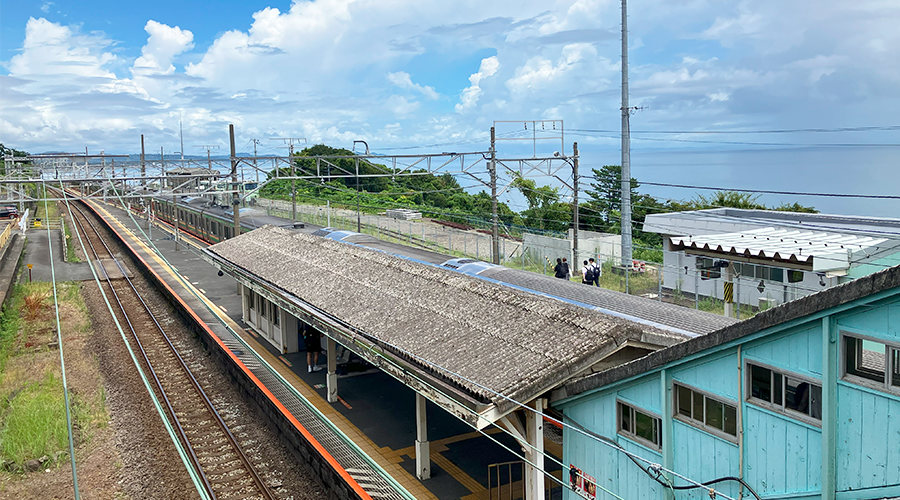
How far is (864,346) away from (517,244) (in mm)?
25803

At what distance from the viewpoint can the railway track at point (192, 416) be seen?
11.9 metres

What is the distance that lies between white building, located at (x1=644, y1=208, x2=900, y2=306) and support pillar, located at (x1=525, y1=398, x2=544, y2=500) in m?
7.17

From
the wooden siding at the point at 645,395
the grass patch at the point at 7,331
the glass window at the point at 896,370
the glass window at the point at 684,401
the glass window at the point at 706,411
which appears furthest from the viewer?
the grass patch at the point at 7,331

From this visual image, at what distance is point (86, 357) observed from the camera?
19.5 metres

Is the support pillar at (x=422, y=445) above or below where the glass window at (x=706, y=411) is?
below

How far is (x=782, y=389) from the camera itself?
20.1 feet

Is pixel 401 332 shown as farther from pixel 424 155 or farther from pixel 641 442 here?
pixel 424 155

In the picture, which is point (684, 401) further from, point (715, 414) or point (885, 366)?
point (885, 366)

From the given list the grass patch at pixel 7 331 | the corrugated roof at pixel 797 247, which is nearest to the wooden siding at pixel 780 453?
the corrugated roof at pixel 797 247

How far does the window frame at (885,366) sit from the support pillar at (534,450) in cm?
378

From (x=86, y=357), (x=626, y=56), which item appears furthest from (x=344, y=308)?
(x=626, y=56)

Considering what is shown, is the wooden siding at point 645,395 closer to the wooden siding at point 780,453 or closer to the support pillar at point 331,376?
the wooden siding at point 780,453

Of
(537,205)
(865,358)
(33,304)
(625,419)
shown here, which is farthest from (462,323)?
(537,205)

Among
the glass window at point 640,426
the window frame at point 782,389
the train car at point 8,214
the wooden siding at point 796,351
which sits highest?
the train car at point 8,214
